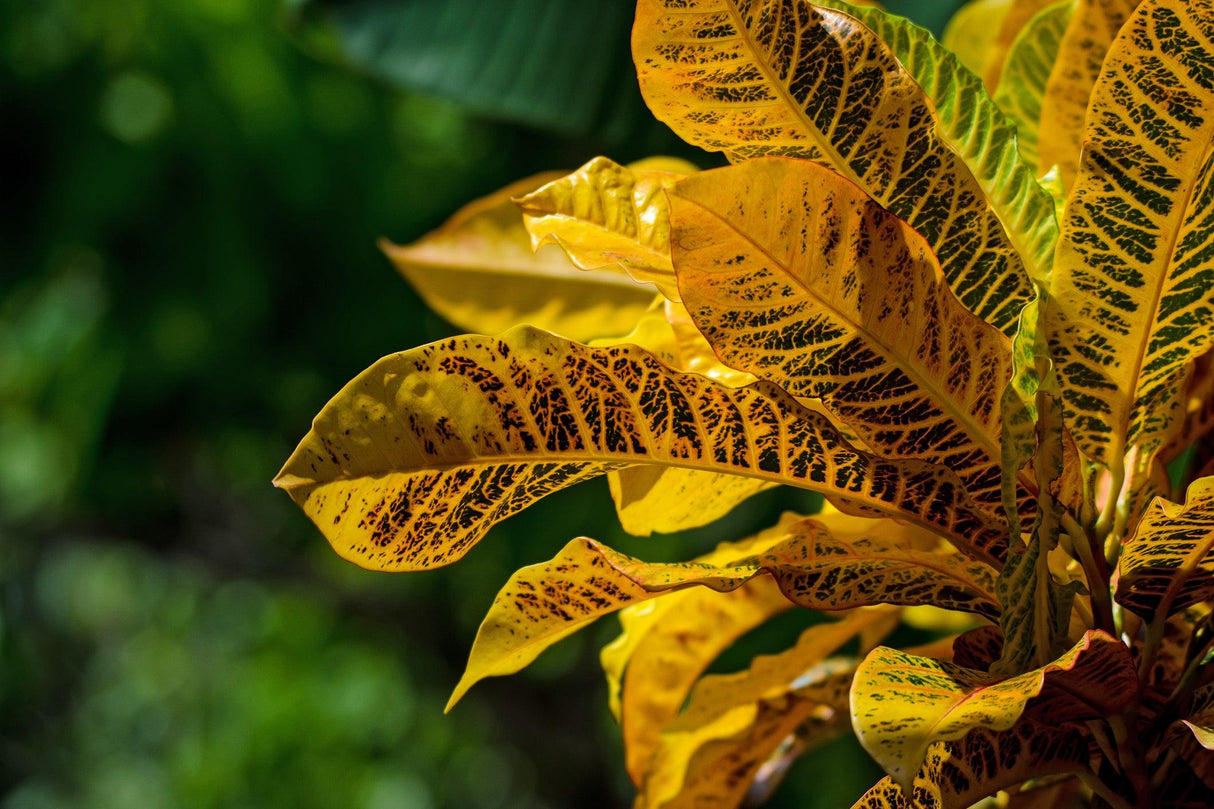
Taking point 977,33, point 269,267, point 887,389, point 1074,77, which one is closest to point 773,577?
point 887,389

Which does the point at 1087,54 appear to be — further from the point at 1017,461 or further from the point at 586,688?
the point at 586,688

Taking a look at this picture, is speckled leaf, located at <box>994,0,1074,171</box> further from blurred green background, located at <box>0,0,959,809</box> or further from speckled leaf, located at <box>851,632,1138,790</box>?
blurred green background, located at <box>0,0,959,809</box>

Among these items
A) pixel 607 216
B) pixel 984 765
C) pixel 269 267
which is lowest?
pixel 269 267

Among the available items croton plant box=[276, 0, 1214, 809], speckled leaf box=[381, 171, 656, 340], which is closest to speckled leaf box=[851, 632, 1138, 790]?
croton plant box=[276, 0, 1214, 809]

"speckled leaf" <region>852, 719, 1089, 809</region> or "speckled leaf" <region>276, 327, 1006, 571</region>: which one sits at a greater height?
"speckled leaf" <region>276, 327, 1006, 571</region>

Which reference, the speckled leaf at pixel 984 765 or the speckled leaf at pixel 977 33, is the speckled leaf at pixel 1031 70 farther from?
the speckled leaf at pixel 984 765

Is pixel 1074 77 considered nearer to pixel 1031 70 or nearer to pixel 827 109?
pixel 1031 70

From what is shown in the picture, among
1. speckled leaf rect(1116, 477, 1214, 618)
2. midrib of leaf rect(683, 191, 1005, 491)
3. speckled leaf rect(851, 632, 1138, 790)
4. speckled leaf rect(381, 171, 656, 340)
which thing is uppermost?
midrib of leaf rect(683, 191, 1005, 491)
